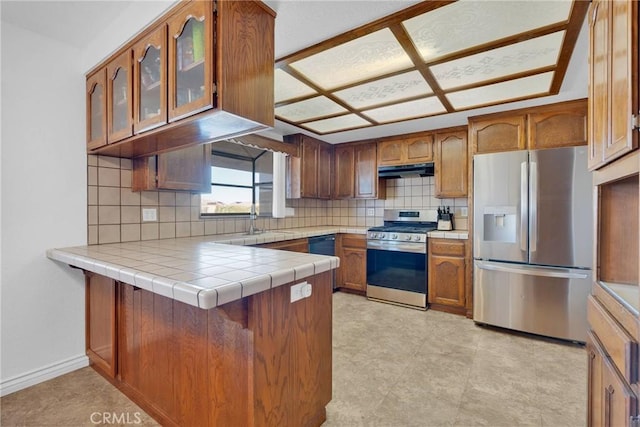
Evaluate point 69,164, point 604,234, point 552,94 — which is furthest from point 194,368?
point 552,94

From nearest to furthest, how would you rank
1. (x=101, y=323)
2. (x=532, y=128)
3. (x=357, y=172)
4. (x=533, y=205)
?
(x=101, y=323) < (x=533, y=205) < (x=532, y=128) < (x=357, y=172)

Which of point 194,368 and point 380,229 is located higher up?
point 380,229

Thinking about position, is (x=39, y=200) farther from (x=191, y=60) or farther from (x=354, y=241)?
(x=354, y=241)

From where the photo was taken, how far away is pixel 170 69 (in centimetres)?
146

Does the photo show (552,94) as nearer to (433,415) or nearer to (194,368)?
(433,415)

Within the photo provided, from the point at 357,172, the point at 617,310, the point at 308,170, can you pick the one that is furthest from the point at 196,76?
the point at 357,172

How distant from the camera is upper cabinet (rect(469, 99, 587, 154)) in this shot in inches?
101

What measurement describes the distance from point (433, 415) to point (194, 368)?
1.30 metres

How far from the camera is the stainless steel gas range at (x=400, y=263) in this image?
3.32m

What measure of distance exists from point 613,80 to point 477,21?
2.73ft

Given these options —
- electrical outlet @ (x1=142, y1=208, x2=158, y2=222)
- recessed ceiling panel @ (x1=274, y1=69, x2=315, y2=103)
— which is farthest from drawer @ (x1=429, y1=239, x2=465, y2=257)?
electrical outlet @ (x1=142, y1=208, x2=158, y2=222)

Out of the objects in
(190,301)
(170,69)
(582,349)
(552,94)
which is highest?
(552,94)

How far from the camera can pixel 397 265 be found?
11.4 feet

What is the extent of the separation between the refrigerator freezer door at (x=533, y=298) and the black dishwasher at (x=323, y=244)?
1682 mm
